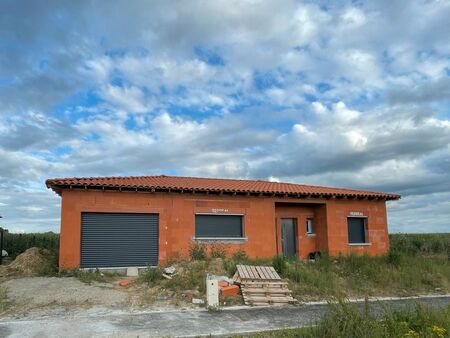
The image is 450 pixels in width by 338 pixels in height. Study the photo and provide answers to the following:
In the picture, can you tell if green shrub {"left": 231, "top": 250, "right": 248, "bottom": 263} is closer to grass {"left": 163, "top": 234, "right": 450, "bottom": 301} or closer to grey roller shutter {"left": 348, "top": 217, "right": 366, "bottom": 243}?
grass {"left": 163, "top": 234, "right": 450, "bottom": 301}

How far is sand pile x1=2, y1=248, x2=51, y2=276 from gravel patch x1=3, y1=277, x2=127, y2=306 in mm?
1848

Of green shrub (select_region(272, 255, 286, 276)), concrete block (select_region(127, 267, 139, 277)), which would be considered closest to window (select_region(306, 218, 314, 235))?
green shrub (select_region(272, 255, 286, 276))

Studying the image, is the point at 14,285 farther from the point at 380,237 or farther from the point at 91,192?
the point at 380,237

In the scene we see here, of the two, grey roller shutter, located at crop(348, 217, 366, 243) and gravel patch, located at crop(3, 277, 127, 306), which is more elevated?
grey roller shutter, located at crop(348, 217, 366, 243)

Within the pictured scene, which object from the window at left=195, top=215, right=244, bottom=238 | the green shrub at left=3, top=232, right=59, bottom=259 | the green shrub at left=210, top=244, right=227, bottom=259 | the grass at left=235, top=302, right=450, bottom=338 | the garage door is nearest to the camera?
the grass at left=235, top=302, right=450, bottom=338

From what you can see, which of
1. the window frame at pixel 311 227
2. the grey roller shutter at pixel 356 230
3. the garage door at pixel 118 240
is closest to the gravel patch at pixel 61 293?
the garage door at pixel 118 240

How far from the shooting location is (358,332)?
711cm

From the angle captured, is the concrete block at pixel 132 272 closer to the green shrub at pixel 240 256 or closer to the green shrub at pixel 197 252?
the green shrub at pixel 197 252

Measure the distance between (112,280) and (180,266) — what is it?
2465mm

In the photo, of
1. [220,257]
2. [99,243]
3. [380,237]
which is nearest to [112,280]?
[99,243]

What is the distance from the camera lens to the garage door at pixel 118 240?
16.2 metres

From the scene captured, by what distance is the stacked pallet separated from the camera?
12167 millimetres

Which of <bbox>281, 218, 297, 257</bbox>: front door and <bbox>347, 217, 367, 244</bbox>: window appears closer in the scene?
<bbox>281, 218, 297, 257</bbox>: front door

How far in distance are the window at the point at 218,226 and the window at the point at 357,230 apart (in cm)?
631
